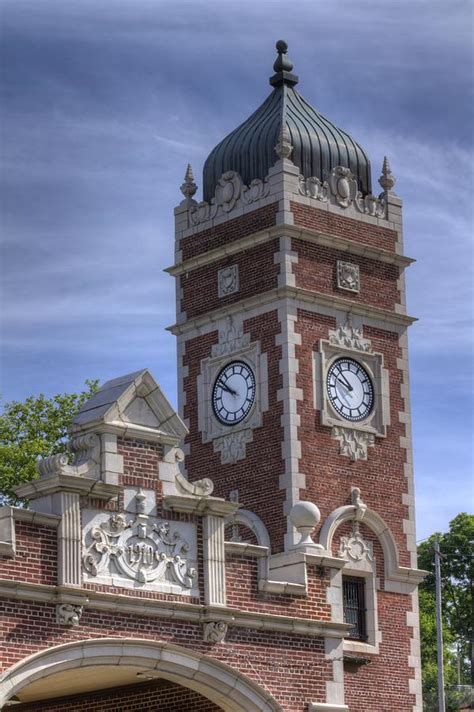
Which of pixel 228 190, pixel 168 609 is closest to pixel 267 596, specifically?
pixel 168 609

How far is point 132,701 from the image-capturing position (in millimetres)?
29438

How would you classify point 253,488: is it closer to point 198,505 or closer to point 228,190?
point 228,190

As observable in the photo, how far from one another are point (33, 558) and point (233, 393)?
38.7 ft

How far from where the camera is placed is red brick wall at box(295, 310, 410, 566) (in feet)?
114

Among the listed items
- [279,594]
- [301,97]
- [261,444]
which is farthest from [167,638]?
[301,97]

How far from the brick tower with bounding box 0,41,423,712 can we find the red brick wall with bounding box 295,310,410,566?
1.7 inches

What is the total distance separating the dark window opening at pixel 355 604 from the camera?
113 feet

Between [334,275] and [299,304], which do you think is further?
[334,275]

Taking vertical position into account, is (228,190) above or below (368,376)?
above

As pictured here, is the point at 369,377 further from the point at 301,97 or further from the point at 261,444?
the point at 301,97

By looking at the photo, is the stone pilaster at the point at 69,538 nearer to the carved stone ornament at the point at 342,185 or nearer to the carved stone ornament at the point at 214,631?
the carved stone ornament at the point at 214,631

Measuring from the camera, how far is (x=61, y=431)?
150 feet

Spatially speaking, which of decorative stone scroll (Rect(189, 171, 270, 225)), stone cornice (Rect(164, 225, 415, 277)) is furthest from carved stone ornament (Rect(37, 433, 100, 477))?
decorative stone scroll (Rect(189, 171, 270, 225))

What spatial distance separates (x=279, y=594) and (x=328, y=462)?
23.1ft
